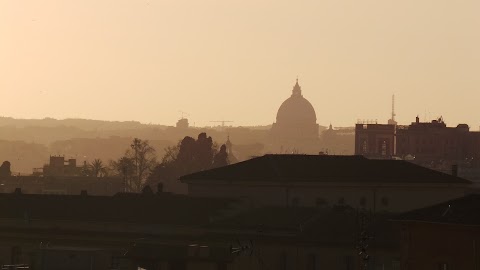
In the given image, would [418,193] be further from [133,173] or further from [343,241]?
[133,173]

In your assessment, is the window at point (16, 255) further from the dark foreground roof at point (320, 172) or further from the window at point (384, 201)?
the window at point (384, 201)

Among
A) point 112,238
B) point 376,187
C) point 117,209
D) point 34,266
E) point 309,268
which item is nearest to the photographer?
point 34,266

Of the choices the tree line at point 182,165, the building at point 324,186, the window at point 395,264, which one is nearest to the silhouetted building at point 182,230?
the window at point 395,264

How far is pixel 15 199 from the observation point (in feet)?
311

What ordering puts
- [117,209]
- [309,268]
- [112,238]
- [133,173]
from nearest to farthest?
[309,268]
[112,238]
[117,209]
[133,173]

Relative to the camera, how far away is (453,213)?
2357 inches

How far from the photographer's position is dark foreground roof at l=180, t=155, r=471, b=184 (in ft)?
326

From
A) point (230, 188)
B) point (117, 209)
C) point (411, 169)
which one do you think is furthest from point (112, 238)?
point (411, 169)

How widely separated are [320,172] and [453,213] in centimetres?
4100

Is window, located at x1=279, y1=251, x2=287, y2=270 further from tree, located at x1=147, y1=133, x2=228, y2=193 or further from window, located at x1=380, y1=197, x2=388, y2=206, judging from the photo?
tree, located at x1=147, y1=133, x2=228, y2=193

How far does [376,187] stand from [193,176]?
8565 millimetres

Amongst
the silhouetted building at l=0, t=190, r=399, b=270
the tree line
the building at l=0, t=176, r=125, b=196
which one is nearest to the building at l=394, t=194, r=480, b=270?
the silhouetted building at l=0, t=190, r=399, b=270

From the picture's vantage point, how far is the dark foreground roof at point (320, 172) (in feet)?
326

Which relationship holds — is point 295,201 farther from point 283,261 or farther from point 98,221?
point 283,261
